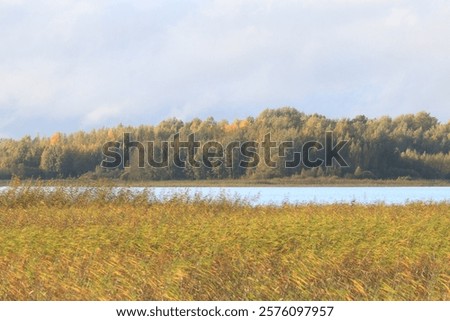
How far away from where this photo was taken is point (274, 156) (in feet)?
221

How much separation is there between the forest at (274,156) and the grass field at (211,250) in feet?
118

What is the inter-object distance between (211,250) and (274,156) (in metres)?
54.0

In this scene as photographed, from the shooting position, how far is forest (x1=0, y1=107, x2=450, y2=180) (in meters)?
60.2

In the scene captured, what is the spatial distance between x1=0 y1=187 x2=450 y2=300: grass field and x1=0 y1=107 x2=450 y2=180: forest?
3593cm

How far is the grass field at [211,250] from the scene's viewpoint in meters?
9.95

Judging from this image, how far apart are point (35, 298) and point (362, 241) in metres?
7.70

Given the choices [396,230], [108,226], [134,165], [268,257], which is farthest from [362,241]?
[134,165]

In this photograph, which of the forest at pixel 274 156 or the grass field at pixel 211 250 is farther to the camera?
the forest at pixel 274 156

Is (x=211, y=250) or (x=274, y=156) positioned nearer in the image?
(x=211, y=250)

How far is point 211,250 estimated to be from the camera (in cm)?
1345

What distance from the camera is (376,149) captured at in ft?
215

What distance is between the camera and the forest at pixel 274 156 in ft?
197

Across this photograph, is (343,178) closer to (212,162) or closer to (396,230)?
(212,162)
